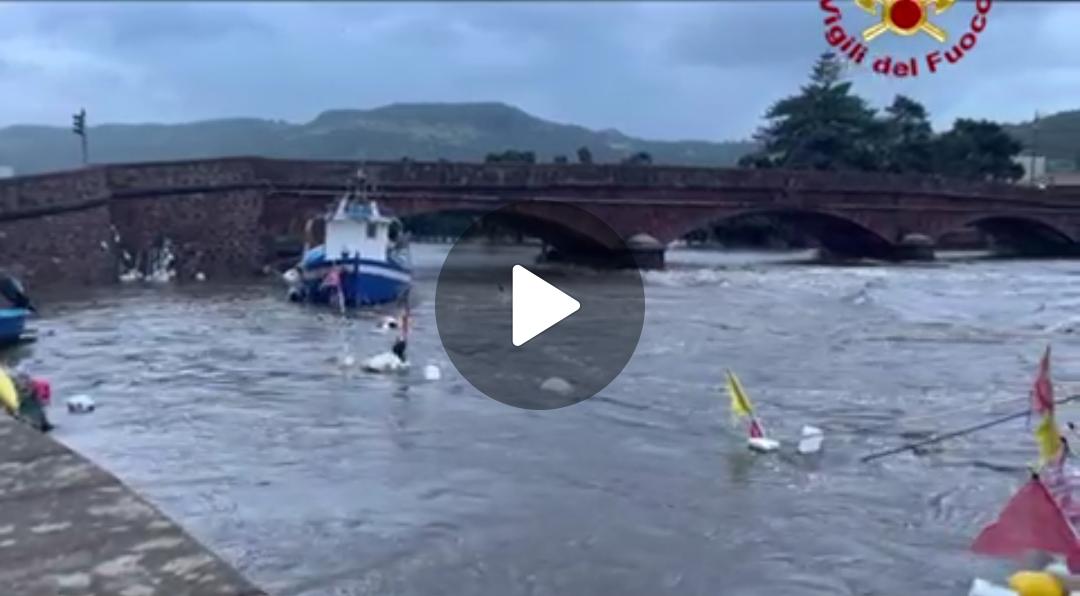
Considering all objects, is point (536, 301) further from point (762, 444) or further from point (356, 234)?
point (356, 234)

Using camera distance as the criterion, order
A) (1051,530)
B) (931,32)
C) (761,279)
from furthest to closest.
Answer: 1. (761,279)
2. (1051,530)
3. (931,32)

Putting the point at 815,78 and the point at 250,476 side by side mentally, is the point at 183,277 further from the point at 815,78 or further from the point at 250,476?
the point at 815,78

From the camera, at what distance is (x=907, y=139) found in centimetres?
9150

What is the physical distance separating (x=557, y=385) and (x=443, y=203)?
Result: 28.9 m

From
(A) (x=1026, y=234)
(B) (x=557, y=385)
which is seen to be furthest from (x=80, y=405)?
(A) (x=1026, y=234)

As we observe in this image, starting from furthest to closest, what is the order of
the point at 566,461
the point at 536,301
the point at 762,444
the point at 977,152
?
1. the point at 977,152
2. the point at 762,444
3. the point at 566,461
4. the point at 536,301

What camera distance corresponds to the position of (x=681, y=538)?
9.58 m

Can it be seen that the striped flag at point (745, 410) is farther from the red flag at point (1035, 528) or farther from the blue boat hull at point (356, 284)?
the blue boat hull at point (356, 284)

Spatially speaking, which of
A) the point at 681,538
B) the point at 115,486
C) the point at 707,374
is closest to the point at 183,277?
the point at 707,374

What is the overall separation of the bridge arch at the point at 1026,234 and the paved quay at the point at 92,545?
5970 cm

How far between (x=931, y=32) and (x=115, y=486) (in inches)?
183

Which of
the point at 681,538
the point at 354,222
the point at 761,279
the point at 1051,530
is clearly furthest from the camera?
the point at 761,279

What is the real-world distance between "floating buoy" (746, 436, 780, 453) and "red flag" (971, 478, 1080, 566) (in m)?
5.30
